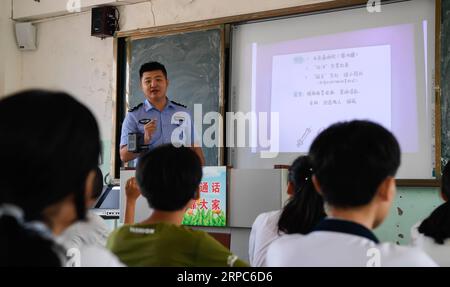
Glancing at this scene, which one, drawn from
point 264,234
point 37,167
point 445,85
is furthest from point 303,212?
point 445,85

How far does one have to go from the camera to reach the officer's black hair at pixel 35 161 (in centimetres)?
71

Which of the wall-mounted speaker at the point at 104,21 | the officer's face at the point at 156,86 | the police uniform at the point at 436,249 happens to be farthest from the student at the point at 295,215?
the wall-mounted speaker at the point at 104,21

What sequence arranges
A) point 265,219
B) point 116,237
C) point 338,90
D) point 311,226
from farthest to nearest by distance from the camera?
1. point 338,90
2. point 265,219
3. point 311,226
4. point 116,237

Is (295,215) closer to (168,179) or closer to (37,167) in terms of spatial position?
(168,179)

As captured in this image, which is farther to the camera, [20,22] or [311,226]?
[20,22]

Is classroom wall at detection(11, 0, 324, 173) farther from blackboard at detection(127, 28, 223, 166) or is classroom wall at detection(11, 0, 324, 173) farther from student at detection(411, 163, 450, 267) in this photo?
student at detection(411, 163, 450, 267)

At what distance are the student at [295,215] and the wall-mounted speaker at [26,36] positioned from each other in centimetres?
388

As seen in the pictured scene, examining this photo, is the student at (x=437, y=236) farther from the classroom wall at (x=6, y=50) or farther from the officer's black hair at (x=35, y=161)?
the classroom wall at (x=6, y=50)

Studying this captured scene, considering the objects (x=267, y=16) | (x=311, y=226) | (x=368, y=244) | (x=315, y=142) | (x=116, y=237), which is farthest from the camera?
(x=267, y=16)

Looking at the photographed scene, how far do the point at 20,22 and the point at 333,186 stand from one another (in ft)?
16.0

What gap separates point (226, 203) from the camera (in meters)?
3.08

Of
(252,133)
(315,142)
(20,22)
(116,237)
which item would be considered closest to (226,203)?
(252,133)

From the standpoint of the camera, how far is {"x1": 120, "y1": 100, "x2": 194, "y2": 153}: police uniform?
13.4 feet

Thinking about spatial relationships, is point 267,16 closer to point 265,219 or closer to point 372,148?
point 265,219
